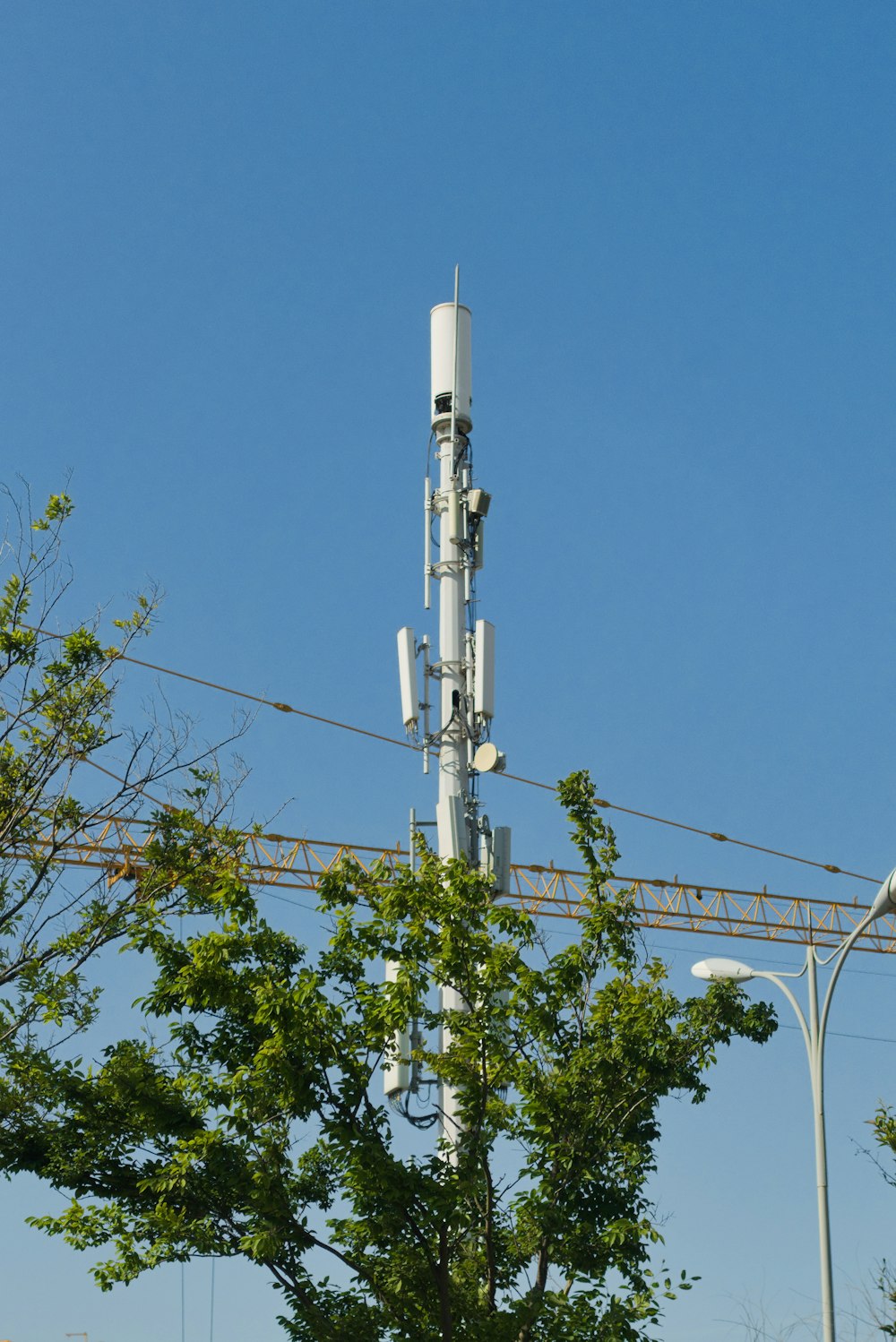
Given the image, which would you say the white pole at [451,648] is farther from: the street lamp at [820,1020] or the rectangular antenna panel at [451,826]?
the street lamp at [820,1020]

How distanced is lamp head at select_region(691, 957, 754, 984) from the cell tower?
5.83 meters

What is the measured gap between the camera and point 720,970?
19.5 metres

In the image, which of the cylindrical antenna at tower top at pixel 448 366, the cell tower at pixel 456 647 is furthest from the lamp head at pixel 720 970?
the cylindrical antenna at tower top at pixel 448 366

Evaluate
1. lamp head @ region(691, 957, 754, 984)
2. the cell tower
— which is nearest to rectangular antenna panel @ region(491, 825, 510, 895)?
the cell tower

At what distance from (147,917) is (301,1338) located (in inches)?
174

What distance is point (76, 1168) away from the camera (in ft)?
55.6

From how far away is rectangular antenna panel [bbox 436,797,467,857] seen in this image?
2573 centimetres

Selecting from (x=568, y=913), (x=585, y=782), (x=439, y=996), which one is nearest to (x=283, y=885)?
(x=568, y=913)

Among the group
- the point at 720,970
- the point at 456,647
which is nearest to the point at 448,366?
the point at 456,647

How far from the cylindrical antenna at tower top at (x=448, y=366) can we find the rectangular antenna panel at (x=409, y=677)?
14.1ft

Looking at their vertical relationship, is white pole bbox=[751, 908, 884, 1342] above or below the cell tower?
below

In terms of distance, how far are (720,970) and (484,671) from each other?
9254mm

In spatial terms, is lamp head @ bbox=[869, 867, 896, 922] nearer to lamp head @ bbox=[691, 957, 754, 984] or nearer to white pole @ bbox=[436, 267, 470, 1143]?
lamp head @ bbox=[691, 957, 754, 984]

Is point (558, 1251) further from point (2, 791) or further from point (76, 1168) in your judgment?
point (2, 791)
